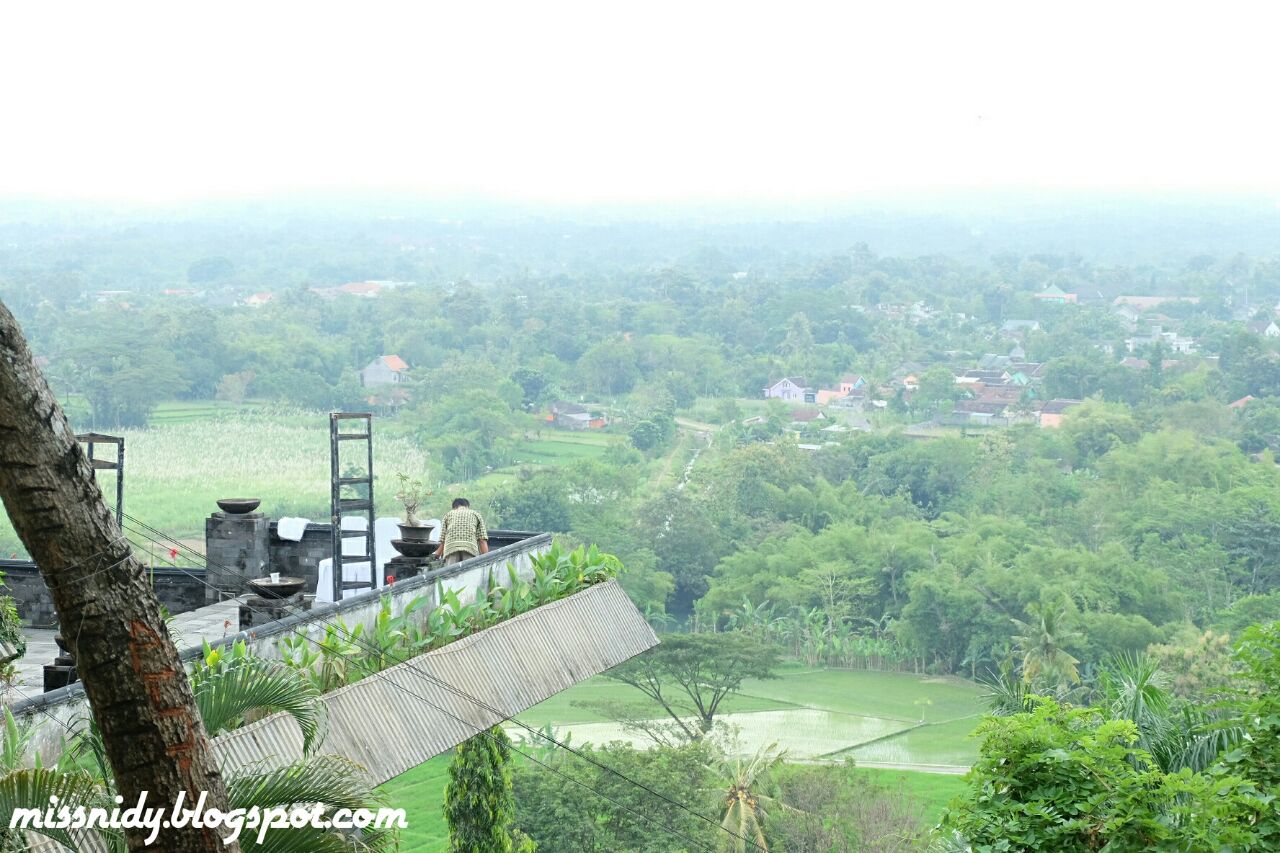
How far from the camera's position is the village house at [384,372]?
103m

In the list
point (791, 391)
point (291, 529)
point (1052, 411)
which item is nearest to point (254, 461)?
point (791, 391)

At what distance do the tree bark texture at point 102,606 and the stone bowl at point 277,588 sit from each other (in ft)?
18.9

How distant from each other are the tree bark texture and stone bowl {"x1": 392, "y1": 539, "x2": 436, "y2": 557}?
7553mm

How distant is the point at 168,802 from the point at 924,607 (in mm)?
47548

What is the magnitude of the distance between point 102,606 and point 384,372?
337 ft

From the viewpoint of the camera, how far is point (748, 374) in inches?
4230

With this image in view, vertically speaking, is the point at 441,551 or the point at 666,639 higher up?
the point at 441,551

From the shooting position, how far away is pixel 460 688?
9094 millimetres

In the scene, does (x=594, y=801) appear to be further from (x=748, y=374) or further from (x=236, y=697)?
(x=748, y=374)

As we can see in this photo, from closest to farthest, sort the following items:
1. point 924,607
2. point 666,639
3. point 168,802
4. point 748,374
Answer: point 168,802, point 666,639, point 924,607, point 748,374

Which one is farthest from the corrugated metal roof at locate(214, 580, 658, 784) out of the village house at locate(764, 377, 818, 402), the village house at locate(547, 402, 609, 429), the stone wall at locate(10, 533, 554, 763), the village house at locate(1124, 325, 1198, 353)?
the village house at locate(1124, 325, 1198, 353)

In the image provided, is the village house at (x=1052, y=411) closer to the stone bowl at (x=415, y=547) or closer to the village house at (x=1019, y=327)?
the village house at (x=1019, y=327)

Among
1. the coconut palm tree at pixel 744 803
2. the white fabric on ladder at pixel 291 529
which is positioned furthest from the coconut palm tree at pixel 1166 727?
the coconut palm tree at pixel 744 803

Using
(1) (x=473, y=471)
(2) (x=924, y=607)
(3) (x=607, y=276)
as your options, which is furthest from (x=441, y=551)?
(3) (x=607, y=276)
